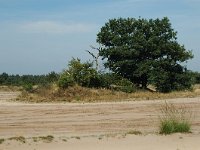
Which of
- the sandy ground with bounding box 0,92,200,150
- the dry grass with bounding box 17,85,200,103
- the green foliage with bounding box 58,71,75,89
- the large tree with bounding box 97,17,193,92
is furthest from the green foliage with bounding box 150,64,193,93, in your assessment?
the sandy ground with bounding box 0,92,200,150

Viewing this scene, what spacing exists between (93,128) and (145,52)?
84.9ft

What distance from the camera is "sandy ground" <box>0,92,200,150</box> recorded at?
1386 cm

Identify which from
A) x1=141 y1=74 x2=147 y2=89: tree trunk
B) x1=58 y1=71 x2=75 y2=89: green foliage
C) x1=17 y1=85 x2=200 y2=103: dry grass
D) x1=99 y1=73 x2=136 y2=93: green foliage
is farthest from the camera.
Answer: x1=141 y1=74 x2=147 y2=89: tree trunk

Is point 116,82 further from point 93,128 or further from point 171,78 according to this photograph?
point 93,128

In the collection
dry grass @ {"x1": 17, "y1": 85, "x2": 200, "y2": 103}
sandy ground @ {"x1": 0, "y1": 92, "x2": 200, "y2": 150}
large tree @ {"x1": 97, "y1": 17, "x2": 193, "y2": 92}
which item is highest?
large tree @ {"x1": 97, "y1": 17, "x2": 193, "y2": 92}

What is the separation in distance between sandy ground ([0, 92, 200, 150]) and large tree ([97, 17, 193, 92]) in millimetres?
13723

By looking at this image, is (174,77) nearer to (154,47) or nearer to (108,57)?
(154,47)

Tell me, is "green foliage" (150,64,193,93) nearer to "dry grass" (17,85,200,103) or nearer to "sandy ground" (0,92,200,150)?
"dry grass" (17,85,200,103)

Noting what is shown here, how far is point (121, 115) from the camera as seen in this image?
928 inches

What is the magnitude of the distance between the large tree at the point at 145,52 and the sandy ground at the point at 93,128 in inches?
540

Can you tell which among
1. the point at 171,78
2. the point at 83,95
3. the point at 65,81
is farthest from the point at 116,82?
the point at 83,95

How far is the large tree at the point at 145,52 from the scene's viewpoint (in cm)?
4297

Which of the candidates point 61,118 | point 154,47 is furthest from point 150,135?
point 154,47

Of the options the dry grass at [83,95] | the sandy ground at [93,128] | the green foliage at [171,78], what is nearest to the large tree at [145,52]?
the green foliage at [171,78]
